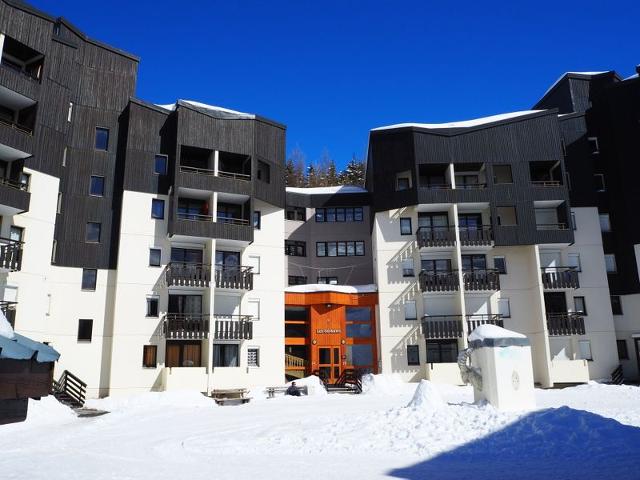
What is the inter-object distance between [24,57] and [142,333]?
17.6 meters

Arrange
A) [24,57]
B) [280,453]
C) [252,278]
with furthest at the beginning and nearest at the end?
[252,278], [24,57], [280,453]

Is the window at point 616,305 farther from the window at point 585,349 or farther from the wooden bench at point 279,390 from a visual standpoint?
the wooden bench at point 279,390

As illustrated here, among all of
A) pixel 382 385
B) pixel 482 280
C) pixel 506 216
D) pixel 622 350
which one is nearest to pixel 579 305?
pixel 622 350

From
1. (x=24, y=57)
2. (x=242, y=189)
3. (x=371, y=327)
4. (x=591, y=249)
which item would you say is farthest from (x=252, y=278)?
(x=591, y=249)

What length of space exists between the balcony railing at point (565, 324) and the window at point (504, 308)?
262 centimetres

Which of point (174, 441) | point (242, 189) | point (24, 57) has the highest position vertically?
point (24, 57)

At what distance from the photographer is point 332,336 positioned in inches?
1538

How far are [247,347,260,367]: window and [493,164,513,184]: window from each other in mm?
21519

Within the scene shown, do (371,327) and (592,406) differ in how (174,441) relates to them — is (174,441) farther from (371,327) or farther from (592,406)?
(371,327)

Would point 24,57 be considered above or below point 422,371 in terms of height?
above

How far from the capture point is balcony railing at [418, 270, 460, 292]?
3709 centimetres

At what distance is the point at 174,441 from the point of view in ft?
52.5

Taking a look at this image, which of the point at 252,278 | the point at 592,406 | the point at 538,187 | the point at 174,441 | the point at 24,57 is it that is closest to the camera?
the point at 174,441

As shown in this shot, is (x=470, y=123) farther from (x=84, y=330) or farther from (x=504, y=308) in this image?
(x=84, y=330)
